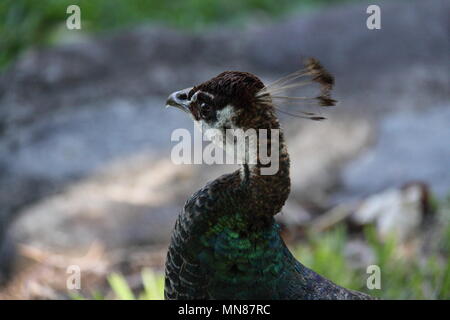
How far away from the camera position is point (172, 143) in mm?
4883

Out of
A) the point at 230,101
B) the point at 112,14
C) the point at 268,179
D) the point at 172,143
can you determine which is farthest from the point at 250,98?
the point at 112,14

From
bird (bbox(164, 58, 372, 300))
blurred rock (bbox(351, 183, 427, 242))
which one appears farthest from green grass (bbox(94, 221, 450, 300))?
bird (bbox(164, 58, 372, 300))

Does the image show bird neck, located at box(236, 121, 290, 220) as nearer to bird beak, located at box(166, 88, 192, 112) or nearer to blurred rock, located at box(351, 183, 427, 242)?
bird beak, located at box(166, 88, 192, 112)

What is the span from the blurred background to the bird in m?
0.98

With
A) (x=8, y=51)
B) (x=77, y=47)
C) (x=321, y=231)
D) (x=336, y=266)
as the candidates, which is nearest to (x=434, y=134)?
(x=321, y=231)

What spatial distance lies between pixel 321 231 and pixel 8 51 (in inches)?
143

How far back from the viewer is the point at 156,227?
3.83 meters

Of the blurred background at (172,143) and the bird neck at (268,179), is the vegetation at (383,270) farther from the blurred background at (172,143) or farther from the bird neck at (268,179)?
the bird neck at (268,179)

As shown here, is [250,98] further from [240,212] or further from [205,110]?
[240,212]

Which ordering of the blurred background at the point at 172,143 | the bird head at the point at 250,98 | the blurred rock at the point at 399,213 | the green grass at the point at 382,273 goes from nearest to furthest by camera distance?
1. the bird head at the point at 250,98
2. the green grass at the point at 382,273
3. the blurred background at the point at 172,143
4. the blurred rock at the point at 399,213

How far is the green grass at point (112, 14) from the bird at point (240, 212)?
458cm

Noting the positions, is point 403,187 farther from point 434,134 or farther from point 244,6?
point 244,6

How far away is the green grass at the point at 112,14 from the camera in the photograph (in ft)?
20.5

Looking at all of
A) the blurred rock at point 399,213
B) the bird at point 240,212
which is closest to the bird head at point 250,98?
the bird at point 240,212
